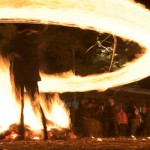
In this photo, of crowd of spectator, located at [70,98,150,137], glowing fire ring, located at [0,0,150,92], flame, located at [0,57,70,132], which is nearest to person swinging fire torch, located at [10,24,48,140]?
flame, located at [0,57,70,132]

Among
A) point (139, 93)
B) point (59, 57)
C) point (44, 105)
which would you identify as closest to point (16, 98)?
point (44, 105)

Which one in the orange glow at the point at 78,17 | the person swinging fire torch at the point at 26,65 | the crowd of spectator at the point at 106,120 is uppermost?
the orange glow at the point at 78,17

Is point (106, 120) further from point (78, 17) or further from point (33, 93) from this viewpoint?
point (78, 17)

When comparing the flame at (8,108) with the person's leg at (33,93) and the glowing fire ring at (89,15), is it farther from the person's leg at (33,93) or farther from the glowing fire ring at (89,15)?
the glowing fire ring at (89,15)

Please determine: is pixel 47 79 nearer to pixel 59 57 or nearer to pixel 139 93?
pixel 59 57

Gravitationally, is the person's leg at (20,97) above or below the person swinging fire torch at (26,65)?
below

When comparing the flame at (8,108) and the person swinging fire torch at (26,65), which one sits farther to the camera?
the flame at (8,108)

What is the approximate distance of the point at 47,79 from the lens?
12.9 metres

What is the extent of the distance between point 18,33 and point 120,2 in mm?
2741

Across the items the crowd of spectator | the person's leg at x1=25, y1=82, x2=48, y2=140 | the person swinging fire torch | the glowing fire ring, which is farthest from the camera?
the crowd of spectator

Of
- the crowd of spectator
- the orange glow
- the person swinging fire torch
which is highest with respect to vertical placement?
the orange glow

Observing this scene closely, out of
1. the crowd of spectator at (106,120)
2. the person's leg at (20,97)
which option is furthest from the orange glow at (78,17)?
the crowd of spectator at (106,120)

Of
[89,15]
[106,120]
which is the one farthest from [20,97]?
[106,120]

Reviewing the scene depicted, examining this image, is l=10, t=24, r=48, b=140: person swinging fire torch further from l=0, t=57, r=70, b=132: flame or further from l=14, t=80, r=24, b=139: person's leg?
l=0, t=57, r=70, b=132: flame
